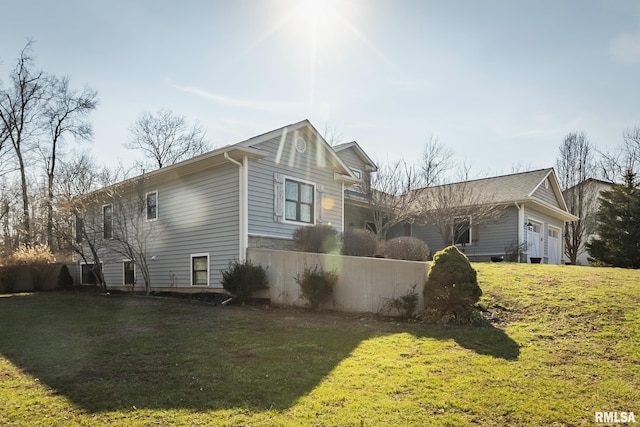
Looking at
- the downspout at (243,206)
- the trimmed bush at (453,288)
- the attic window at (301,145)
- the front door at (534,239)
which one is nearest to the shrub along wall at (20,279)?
the downspout at (243,206)

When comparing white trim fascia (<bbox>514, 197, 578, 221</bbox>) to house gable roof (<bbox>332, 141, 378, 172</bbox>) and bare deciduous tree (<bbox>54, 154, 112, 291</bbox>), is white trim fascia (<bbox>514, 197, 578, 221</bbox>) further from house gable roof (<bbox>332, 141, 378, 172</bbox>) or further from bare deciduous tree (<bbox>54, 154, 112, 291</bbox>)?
bare deciduous tree (<bbox>54, 154, 112, 291</bbox>)

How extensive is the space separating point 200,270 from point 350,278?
5.51 m

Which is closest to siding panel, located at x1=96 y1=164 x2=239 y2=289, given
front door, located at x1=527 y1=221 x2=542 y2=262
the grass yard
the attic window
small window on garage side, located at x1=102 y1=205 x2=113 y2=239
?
small window on garage side, located at x1=102 y1=205 x2=113 y2=239

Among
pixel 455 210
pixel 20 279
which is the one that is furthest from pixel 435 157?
pixel 20 279

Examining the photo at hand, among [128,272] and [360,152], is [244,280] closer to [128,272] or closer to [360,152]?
[128,272]

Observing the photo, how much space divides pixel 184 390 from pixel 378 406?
6.75 feet

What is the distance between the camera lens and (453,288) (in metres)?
8.20

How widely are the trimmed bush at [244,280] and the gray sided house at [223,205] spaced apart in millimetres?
908

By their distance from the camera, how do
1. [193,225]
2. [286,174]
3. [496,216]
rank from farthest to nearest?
[496,216] < [193,225] < [286,174]

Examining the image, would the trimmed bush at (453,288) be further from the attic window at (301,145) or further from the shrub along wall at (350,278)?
the attic window at (301,145)

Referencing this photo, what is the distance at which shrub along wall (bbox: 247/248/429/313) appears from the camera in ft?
30.3

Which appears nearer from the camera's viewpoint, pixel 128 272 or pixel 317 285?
pixel 317 285

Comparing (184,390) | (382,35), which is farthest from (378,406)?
(382,35)

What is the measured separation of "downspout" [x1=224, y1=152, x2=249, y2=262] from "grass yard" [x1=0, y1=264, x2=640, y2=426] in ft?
10.3
